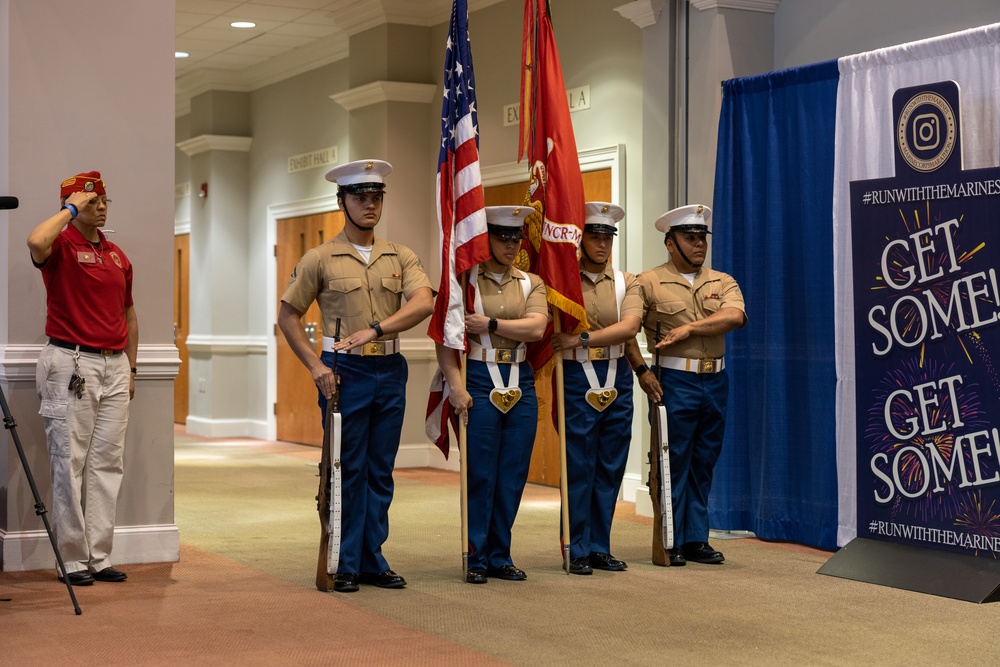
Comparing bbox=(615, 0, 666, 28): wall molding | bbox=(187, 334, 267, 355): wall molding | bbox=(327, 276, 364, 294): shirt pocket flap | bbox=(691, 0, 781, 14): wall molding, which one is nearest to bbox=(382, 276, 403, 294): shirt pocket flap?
bbox=(327, 276, 364, 294): shirt pocket flap

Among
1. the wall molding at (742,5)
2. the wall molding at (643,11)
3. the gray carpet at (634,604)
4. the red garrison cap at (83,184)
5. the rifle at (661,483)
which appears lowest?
the gray carpet at (634,604)

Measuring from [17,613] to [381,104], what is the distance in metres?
5.81

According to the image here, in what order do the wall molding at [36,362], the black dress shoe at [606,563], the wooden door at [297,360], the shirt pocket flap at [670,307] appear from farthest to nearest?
the wooden door at [297,360] < the shirt pocket flap at [670,307] < the black dress shoe at [606,563] < the wall molding at [36,362]

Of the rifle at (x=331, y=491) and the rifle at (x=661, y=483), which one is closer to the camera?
the rifle at (x=331, y=491)

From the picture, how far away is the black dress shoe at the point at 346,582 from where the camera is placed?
4.80 m

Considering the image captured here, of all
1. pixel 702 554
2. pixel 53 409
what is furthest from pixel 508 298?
pixel 53 409

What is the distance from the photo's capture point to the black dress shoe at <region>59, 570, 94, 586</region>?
4926 millimetres

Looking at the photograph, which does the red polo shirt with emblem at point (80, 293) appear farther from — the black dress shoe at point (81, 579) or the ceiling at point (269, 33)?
the ceiling at point (269, 33)

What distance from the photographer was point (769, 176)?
20.4ft

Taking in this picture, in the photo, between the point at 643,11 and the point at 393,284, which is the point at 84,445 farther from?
the point at 643,11

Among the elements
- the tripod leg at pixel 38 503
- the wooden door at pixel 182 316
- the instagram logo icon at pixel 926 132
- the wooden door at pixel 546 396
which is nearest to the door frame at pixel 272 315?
the wooden door at pixel 182 316

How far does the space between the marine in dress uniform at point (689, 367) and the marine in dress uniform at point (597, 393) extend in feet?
0.48

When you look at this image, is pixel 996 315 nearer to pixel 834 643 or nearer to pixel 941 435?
pixel 941 435

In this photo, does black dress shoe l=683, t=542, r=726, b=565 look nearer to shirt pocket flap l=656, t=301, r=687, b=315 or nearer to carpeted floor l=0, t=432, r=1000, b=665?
carpeted floor l=0, t=432, r=1000, b=665
